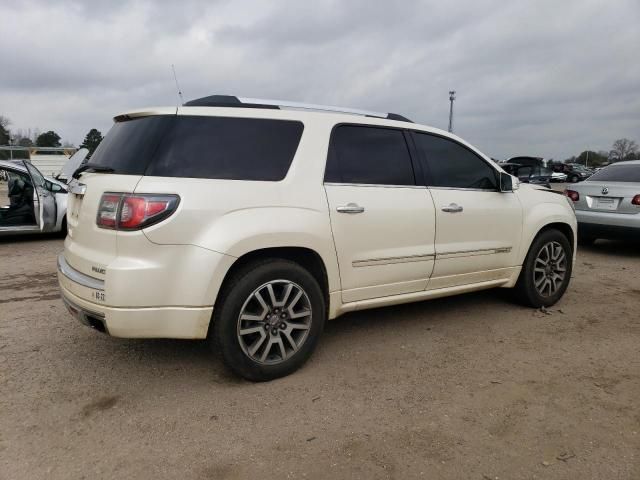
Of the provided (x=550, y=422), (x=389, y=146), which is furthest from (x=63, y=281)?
(x=550, y=422)

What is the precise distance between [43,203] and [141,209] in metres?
6.64

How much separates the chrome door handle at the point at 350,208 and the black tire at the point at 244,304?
50 cm

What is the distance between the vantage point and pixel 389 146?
3.86m

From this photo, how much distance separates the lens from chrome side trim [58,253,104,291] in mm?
2898

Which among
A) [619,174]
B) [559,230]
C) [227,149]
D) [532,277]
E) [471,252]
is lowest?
[532,277]

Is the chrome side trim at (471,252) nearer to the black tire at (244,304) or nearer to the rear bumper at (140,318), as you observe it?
the black tire at (244,304)

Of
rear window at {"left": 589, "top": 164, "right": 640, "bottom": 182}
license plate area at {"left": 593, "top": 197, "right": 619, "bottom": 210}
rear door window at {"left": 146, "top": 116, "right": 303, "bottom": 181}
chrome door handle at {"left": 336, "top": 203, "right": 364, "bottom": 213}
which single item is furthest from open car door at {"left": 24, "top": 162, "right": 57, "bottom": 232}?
rear window at {"left": 589, "top": 164, "right": 640, "bottom": 182}

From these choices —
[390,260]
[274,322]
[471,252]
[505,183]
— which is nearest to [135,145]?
[274,322]

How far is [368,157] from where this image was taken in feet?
12.2

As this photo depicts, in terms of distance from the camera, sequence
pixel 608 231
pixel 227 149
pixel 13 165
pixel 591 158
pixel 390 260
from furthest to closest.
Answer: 1. pixel 591 158
2. pixel 13 165
3. pixel 608 231
4. pixel 390 260
5. pixel 227 149

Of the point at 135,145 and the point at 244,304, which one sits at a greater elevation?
the point at 135,145

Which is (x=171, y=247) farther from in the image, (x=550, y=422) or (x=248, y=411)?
(x=550, y=422)

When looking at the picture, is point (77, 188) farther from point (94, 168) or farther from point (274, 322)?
point (274, 322)

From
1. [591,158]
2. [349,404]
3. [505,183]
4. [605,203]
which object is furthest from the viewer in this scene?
[591,158]
